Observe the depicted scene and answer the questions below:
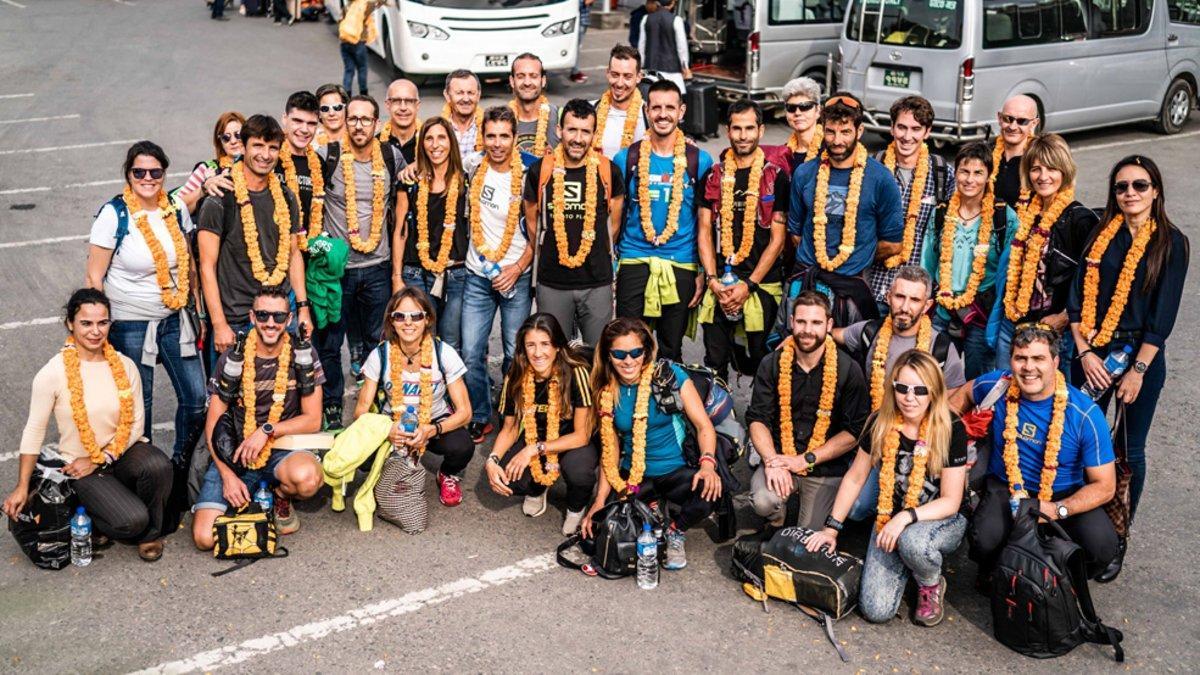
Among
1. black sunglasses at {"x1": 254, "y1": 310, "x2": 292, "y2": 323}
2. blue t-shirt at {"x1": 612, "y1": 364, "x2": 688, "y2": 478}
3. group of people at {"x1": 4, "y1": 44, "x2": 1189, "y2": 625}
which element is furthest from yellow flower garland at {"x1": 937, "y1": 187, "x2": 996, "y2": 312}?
black sunglasses at {"x1": 254, "y1": 310, "x2": 292, "y2": 323}

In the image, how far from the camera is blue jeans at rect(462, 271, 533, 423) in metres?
7.55

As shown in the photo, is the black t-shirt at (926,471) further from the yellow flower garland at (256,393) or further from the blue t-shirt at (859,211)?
the yellow flower garland at (256,393)

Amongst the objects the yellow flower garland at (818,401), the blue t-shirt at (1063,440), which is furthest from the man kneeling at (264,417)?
the blue t-shirt at (1063,440)

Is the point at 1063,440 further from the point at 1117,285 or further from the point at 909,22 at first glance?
the point at 909,22

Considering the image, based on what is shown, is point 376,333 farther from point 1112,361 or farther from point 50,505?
point 1112,361

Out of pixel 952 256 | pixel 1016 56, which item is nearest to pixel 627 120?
pixel 952 256

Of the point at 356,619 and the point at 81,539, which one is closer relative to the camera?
the point at 356,619

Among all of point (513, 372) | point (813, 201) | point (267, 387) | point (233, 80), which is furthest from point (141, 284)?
point (233, 80)

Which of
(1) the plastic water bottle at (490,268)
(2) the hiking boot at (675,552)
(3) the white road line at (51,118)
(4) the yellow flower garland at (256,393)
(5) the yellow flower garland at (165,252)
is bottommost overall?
(2) the hiking boot at (675,552)

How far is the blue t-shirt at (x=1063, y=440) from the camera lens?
5742 millimetres

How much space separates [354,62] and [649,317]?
1133cm

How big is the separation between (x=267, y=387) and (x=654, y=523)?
222 cm

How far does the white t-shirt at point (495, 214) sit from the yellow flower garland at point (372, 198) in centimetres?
57

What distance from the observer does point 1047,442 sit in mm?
5801
